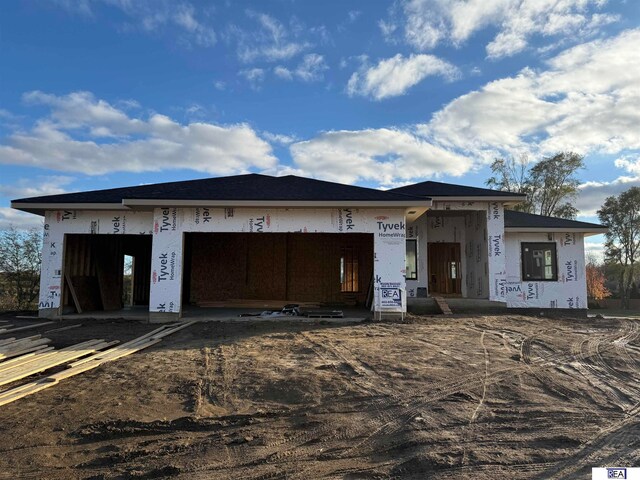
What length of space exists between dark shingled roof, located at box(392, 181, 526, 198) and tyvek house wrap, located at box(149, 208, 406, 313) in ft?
10.8

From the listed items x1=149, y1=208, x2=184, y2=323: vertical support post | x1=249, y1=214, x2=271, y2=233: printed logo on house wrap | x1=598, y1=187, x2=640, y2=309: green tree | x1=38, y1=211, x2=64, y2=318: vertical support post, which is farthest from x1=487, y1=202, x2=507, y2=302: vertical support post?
x1=598, y1=187, x2=640, y2=309: green tree

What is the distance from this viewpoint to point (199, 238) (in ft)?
59.2

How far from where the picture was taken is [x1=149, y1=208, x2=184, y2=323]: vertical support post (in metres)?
11.8

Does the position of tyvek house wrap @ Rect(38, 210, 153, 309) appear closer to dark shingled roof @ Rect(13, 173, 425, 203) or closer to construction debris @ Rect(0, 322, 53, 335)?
dark shingled roof @ Rect(13, 173, 425, 203)

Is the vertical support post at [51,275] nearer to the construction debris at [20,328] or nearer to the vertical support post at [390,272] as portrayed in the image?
the construction debris at [20,328]

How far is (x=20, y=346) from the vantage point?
7.73 m

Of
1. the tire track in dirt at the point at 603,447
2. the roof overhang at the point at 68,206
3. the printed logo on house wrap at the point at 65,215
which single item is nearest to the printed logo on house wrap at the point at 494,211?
the tire track in dirt at the point at 603,447

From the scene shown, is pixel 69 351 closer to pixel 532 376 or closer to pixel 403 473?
pixel 403 473

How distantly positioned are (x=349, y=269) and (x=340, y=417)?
1348 cm

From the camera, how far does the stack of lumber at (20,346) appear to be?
7157 millimetres

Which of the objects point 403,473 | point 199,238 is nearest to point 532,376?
point 403,473

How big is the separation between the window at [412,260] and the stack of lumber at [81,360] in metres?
8.98

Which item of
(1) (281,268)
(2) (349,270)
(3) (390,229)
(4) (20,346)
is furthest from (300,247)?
(4) (20,346)

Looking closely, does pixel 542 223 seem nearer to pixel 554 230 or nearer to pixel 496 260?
pixel 554 230
